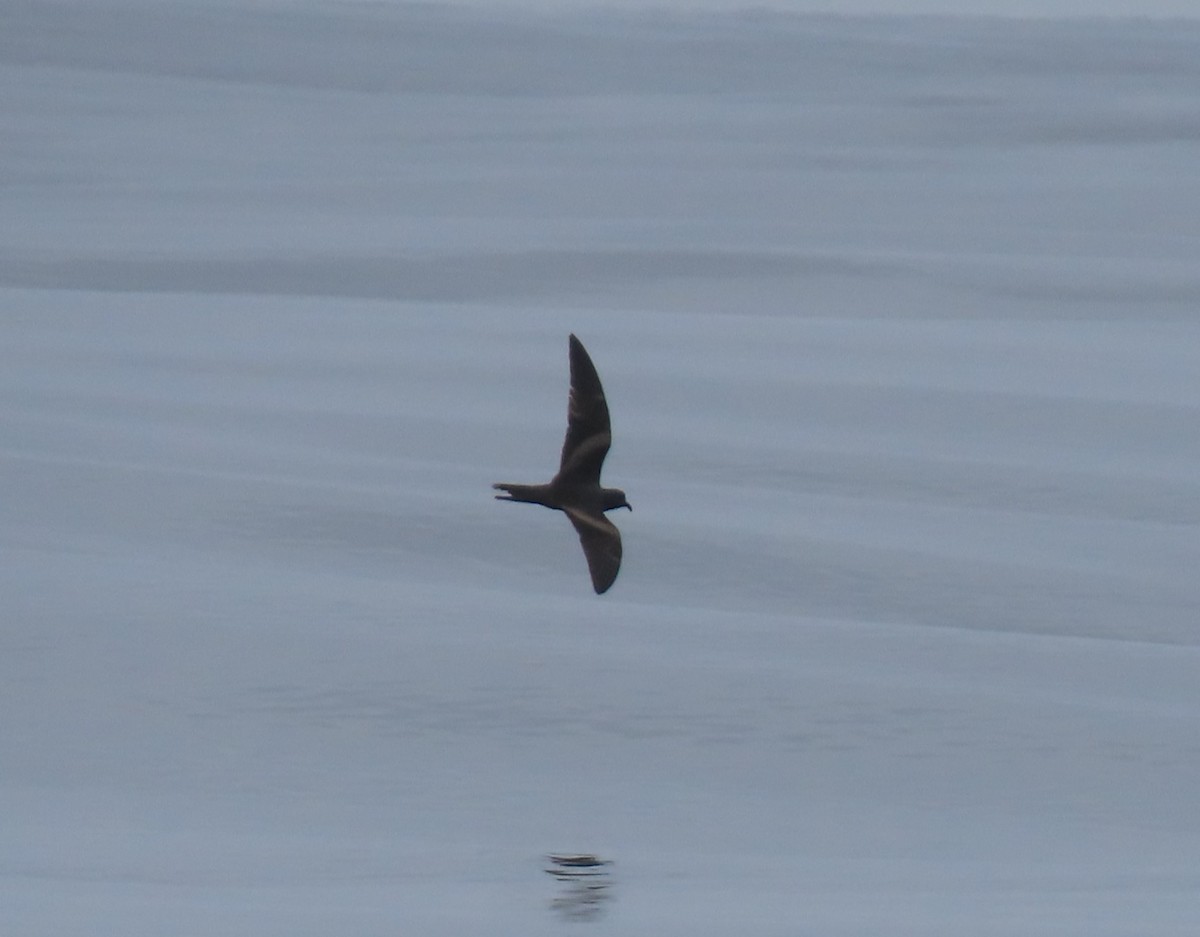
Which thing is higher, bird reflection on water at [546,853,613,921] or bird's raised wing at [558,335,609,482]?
bird's raised wing at [558,335,609,482]

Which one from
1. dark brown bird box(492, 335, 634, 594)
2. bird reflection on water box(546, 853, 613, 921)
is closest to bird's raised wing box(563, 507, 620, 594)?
dark brown bird box(492, 335, 634, 594)

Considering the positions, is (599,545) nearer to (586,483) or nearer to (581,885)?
(586,483)

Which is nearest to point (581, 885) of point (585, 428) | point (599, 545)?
point (599, 545)

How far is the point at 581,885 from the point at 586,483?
2.42 feet

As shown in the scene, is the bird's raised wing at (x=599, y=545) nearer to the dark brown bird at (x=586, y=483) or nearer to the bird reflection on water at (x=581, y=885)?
the dark brown bird at (x=586, y=483)

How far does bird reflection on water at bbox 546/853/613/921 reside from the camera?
4461 mm

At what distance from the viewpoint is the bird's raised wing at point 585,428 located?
457 cm

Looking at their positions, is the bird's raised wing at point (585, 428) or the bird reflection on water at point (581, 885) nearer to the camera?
the bird reflection on water at point (581, 885)

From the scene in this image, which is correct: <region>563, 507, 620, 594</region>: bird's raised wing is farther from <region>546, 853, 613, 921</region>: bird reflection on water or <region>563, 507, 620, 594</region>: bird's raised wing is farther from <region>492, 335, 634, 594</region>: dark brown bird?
<region>546, 853, 613, 921</region>: bird reflection on water

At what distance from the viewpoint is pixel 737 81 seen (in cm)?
1673

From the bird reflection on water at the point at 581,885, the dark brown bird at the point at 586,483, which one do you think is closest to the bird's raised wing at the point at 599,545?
the dark brown bird at the point at 586,483

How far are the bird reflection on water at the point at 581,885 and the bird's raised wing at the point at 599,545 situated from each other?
566mm

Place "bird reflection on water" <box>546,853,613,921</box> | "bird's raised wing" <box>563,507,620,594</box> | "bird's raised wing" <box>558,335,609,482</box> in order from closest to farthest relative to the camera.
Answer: "bird's raised wing" <box>563,507,620,594</box> → "bird reflection on water" <box>546,853,613,921</box> → "bird's raised wing" <box>558,335,609,482</box>

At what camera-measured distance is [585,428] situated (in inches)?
182
